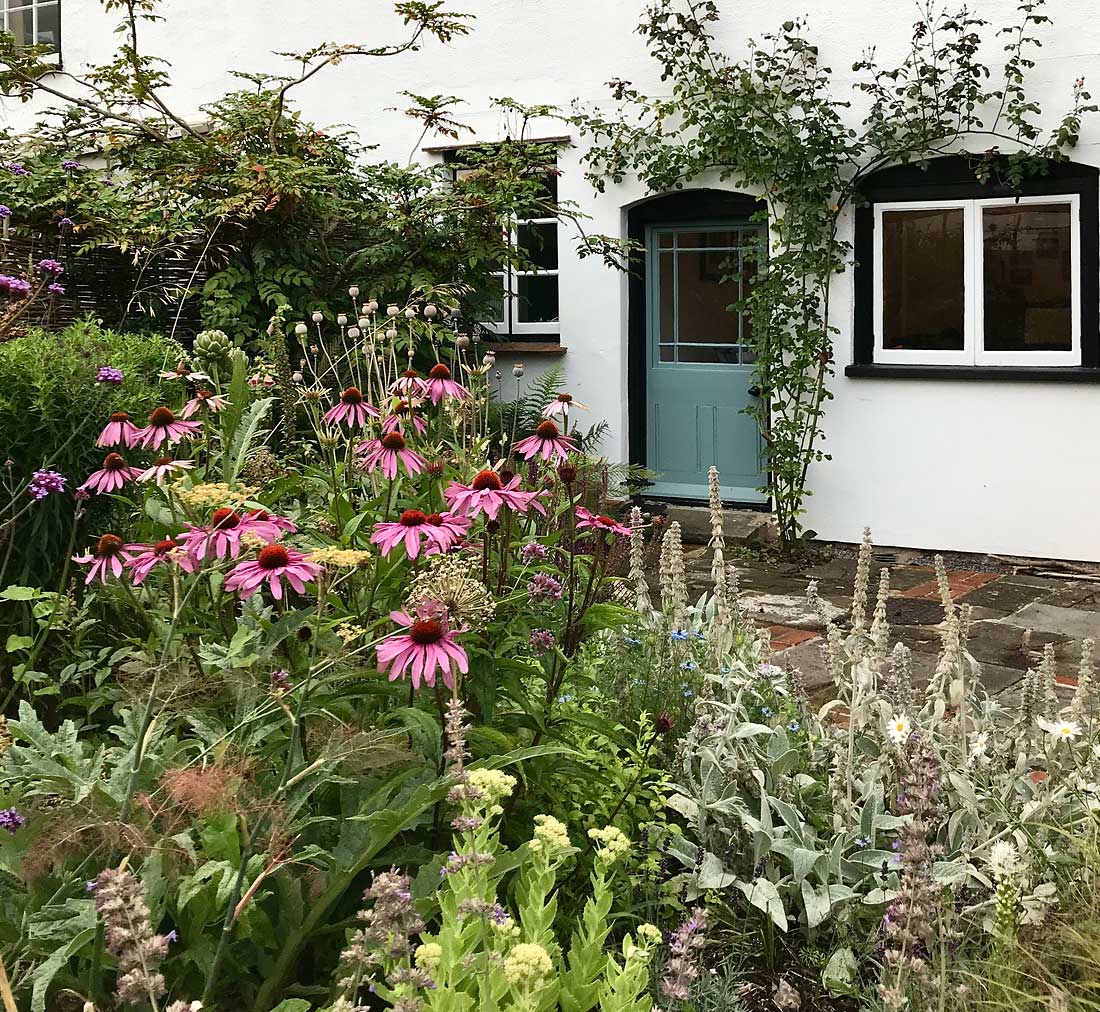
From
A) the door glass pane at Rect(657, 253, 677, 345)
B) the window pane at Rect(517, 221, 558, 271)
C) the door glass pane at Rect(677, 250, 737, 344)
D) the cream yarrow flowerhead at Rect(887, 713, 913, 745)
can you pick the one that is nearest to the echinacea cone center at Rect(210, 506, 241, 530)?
the cream yarrow flowerhead at Rect(887, 713, 913, 745)

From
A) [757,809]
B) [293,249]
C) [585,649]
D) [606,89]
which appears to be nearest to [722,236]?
[606,89]

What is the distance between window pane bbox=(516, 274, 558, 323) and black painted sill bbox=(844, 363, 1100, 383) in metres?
2.48

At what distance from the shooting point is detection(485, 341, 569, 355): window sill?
9.84 meters

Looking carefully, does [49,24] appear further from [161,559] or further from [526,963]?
[526,963]

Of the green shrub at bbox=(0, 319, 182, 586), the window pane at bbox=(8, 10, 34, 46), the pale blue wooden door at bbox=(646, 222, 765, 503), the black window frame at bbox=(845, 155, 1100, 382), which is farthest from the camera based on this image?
the window pane at bbox=(8, 10, 34, 46)

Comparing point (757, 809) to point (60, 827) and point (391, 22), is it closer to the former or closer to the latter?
point (60, 827)

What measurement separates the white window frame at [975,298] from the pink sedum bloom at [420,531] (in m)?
6.51

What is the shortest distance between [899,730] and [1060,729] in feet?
1.13

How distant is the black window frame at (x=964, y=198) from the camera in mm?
7906

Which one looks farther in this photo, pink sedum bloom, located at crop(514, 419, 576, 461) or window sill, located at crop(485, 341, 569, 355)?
window sill, located at crop(485, 341, 569, 355)

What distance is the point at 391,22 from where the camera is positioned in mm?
10375

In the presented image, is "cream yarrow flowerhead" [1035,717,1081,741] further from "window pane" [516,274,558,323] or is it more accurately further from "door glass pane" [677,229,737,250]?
"window pane" [516,274,558,323]

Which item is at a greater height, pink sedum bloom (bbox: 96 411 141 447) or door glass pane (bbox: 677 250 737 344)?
door glass pane (bbox: 677 250 737 344)

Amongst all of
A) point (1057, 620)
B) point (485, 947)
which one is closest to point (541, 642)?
point (485, 947)
